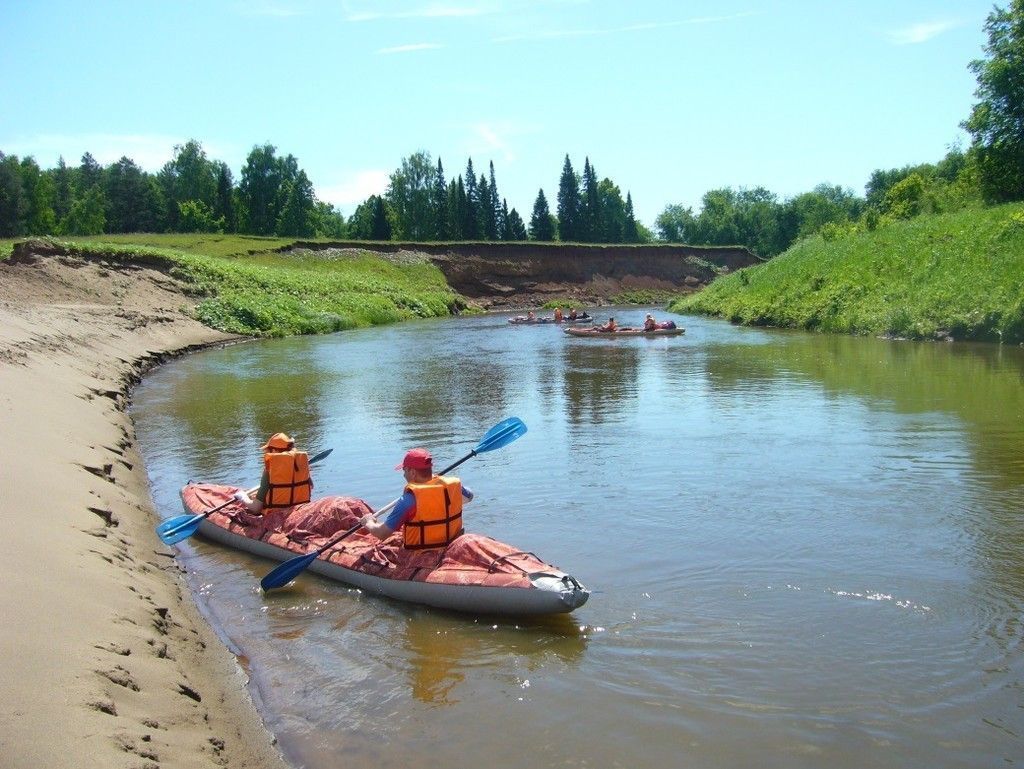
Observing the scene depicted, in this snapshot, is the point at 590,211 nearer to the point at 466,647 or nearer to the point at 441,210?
the point at 441,210

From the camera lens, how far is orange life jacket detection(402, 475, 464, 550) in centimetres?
803

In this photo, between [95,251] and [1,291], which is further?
[95,251]

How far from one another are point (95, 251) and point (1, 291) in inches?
394

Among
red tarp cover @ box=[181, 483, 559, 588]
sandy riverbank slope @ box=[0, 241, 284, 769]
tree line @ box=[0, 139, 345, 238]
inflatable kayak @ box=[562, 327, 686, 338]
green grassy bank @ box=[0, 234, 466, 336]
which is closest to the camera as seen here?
sandy riverbank slope @ box=[0, 241, 284, 769]

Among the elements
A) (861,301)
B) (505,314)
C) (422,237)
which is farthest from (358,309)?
(422,237)

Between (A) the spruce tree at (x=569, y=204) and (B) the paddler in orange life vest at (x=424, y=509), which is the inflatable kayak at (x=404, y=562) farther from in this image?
(A) the spruce tree at (x=569, y=204)

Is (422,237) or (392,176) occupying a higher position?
(392,176)

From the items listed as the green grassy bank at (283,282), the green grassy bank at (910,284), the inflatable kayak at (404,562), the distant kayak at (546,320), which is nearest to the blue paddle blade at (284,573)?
the inflatable kayak at (404,562)

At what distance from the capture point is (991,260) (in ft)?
94.9

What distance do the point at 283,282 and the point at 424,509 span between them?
137 ft

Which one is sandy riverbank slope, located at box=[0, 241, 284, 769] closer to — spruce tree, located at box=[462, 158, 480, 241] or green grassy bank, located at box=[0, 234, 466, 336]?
green grassy bank, located at box=[0, 234, 466, 336]

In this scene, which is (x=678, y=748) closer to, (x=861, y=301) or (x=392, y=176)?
(x=861, y=301)

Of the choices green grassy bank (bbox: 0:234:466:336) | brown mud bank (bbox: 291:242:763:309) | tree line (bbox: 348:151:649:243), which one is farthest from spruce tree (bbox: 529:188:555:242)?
green grassy bank (bbox: 0:234:466:336)

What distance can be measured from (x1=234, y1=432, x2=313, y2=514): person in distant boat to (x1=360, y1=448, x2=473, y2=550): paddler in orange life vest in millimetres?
1893
